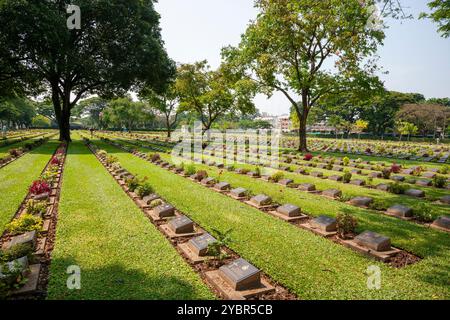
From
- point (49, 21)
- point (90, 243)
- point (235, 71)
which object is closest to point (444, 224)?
point (90, 243)

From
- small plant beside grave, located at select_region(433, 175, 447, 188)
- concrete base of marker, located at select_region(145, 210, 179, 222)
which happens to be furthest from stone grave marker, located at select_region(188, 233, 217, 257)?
small plant beside grave, located at select_region(433, 175, 447, 188)

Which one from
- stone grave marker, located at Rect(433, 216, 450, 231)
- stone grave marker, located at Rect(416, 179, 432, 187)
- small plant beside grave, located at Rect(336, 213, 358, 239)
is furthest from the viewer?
stone grave marker, located at Rect(416, 179, 432, 187)

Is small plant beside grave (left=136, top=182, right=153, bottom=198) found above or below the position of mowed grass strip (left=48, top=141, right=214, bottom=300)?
above

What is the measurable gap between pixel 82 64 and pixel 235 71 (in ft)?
42.8

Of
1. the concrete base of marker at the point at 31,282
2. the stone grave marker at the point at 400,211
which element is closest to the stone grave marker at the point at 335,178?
the stone grave marker at the point at 400,211

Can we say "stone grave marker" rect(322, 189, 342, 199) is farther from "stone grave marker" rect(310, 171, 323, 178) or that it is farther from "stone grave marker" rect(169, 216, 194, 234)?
"stone grave marker" rect(169, 216, 194, 234)

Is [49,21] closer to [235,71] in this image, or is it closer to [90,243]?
[235,71]

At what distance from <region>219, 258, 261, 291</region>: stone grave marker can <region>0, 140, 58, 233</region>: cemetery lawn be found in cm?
526

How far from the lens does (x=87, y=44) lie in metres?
28.2

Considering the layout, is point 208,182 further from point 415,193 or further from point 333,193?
point 415,193

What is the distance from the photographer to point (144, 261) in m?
5.23

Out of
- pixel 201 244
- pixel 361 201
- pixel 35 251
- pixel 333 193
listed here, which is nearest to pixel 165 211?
pixel 201 244

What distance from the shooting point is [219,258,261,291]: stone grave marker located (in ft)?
14.4
